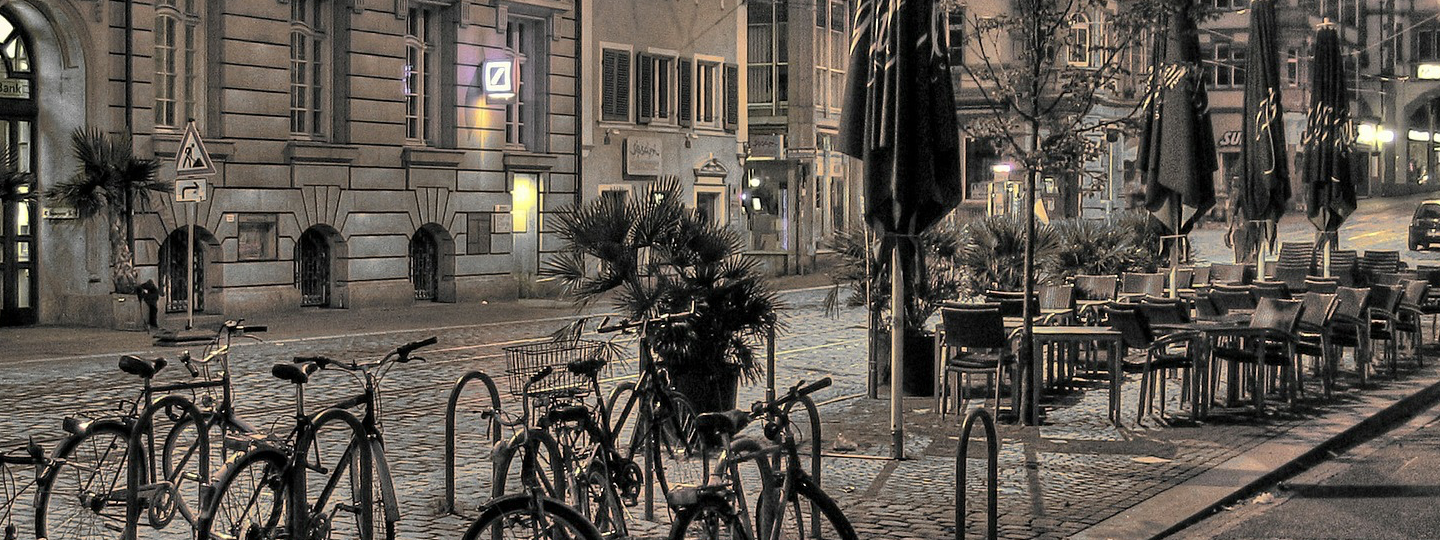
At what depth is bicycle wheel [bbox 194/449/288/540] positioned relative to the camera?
24.5 feet

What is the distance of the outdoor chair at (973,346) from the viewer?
45.3 ft

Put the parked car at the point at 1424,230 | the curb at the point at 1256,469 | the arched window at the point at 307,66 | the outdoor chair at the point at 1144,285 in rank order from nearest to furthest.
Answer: the curb at the point at 1256,469, the outdoor chair at the point at 1144,285, the arched window at the point at 307,66, the parked car at the point at 1424,230

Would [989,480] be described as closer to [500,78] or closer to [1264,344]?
[1264,344]

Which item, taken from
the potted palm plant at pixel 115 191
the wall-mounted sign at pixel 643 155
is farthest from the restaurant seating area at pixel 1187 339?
the wall-mounted sign at pixel 643 155

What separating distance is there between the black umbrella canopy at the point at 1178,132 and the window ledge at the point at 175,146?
15.0 meters

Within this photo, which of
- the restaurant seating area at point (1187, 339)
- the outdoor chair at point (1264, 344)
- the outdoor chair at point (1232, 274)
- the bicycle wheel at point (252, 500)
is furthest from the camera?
the outdoor chair at point (1232, 274)

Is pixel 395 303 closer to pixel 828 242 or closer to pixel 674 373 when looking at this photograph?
pixel 828 242

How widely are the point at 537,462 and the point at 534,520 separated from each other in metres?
1.35

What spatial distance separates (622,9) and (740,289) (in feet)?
91.2

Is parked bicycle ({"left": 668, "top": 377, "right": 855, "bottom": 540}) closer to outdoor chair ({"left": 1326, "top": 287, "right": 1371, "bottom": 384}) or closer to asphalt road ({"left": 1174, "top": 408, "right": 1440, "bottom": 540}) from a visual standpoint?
asphalt road ({"left": 1174, "top": 408, "right": 1440, "bottom": 540})

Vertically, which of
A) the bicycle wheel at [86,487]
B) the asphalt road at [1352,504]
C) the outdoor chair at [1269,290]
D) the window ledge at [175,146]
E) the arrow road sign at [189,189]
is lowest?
the asphalt road at [1352,504]

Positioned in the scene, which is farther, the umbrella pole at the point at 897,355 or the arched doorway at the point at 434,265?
the arched doorway at the point at 434,265

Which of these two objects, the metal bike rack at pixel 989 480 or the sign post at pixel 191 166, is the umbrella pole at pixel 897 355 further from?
the sign post at pixel 191 166

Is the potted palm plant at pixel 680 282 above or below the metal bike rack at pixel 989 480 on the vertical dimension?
above
